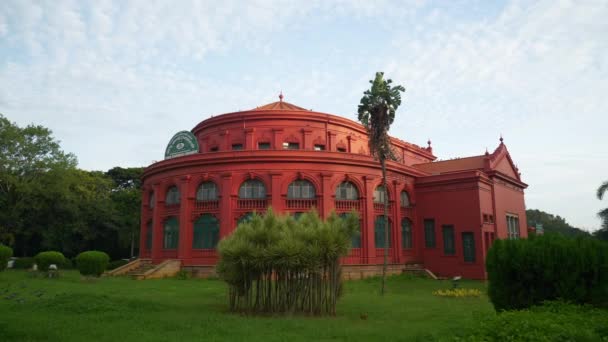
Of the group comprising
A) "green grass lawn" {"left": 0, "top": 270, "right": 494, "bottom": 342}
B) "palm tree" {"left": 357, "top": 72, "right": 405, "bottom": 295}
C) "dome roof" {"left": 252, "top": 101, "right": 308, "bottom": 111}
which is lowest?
"green grass lawn" {"left": 0, "top": 270, "right": 494, "bottom": 342}

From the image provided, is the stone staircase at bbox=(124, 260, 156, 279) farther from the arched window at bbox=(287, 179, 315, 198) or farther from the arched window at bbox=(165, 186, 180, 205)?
the arched window at bbox=(287, 179, 315, 198)

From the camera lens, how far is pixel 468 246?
31.2 metres

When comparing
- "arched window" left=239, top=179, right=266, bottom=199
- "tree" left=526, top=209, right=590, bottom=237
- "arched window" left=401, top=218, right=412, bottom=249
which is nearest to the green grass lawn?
"arched window" left=239, top=179, right=266, bottom=199

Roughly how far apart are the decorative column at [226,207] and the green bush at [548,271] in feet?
61.4

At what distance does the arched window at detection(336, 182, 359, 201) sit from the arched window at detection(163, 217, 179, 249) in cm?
1131

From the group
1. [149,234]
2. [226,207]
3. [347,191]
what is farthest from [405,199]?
[149,234]

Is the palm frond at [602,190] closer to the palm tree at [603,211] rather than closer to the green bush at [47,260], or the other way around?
the palm tree at [603,211]

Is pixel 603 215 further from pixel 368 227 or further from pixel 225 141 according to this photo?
pixel 225 141

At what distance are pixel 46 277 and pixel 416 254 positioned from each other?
2521 cm

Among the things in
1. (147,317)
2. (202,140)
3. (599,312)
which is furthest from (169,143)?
(599,312)

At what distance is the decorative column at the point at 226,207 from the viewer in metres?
27.7

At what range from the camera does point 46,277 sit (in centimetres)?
2780

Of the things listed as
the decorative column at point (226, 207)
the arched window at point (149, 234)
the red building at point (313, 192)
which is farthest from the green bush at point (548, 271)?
the arched window at point (149, 234)

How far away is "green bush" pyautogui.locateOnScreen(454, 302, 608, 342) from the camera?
741 cm
